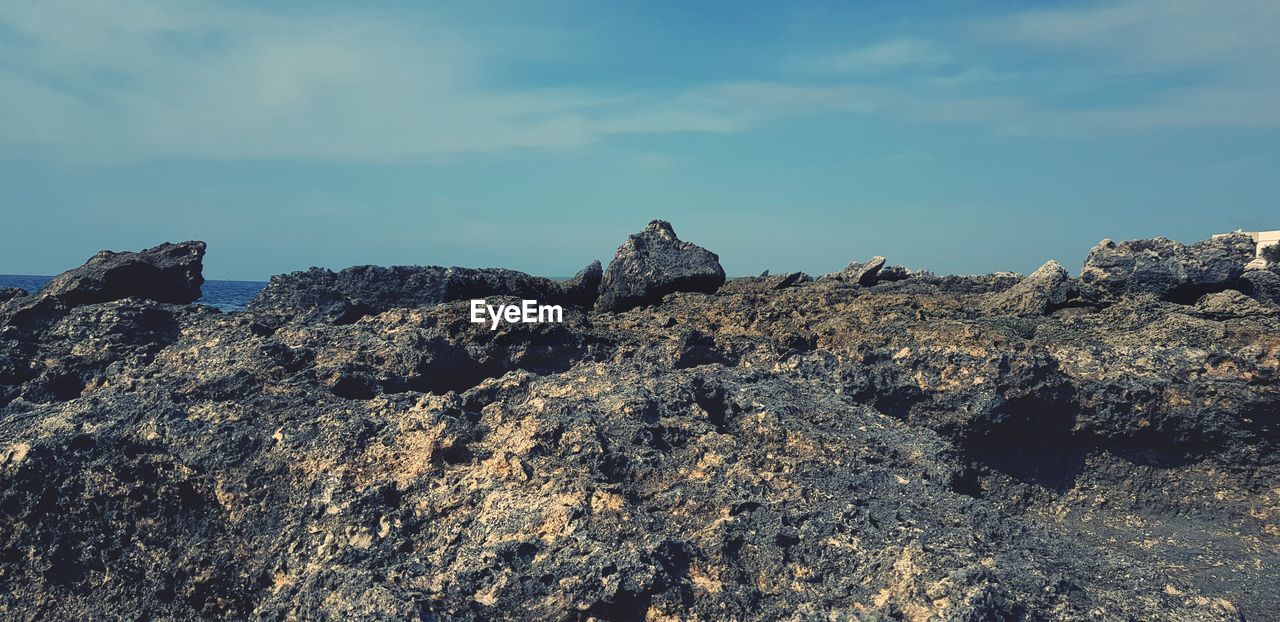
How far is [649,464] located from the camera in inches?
221

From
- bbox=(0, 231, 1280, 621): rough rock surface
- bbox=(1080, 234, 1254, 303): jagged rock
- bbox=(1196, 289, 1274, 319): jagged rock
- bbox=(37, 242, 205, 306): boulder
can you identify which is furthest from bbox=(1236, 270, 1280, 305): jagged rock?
bbox=(37, 242, 205, 306): boulder

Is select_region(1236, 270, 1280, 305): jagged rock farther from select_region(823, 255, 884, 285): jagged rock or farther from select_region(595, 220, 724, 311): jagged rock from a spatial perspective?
select_region(595, 220, 724, 311): jagged rock

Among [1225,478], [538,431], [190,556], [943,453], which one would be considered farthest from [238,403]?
[1225,478]

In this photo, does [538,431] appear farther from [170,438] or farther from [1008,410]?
[1008,410]

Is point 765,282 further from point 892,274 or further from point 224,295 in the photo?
point 224,295

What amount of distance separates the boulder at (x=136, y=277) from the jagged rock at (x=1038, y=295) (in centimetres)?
848

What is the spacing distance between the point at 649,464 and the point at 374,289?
14.0 feet

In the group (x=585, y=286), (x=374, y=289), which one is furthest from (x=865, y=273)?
(x=374, y=289)

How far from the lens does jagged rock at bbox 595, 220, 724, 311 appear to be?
9.89 meters

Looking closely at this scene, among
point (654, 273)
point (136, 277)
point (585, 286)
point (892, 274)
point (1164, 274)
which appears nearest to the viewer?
point (136, 277)

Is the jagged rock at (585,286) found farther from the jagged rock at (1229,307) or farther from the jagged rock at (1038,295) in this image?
the jagged rock at (1229,307)

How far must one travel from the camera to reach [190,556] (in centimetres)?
536

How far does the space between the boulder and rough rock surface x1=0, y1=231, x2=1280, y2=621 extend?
0.53 meters

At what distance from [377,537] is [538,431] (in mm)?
1232
